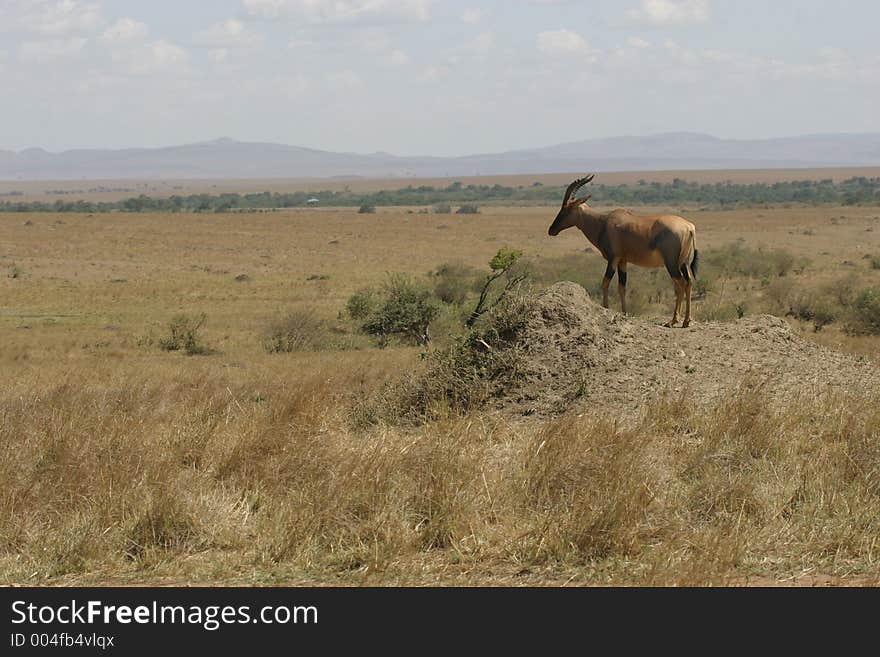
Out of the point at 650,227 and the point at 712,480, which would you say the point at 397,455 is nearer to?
the point at 712,480

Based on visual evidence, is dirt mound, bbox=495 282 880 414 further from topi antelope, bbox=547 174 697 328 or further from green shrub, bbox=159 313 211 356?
green shrub, bbox=159 313 211 356

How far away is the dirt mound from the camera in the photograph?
10305 millimetres

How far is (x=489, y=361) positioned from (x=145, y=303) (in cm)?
2653

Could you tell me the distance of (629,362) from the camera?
10859mm

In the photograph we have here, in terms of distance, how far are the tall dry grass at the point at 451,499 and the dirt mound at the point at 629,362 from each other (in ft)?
3.21

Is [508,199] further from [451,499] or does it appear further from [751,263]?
[451,499]

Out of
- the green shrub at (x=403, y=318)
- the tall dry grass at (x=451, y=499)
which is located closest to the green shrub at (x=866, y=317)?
the green shrub at (x=403, y=318)

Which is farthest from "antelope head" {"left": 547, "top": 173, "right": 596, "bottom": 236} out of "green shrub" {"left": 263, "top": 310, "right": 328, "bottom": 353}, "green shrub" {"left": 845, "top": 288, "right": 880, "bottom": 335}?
"green shrub" {"left": 845, "top": 288, "right": 880, "bottom": 335}

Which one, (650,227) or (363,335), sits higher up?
(650,227)

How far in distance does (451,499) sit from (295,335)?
17.9 meters

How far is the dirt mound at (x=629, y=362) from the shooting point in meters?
10.3

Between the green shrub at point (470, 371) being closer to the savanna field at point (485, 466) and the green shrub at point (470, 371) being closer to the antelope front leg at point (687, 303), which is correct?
the savanna field at point (485, 466)

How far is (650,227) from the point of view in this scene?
1336 centimetres

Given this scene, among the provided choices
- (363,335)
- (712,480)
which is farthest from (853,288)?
(712,480)
